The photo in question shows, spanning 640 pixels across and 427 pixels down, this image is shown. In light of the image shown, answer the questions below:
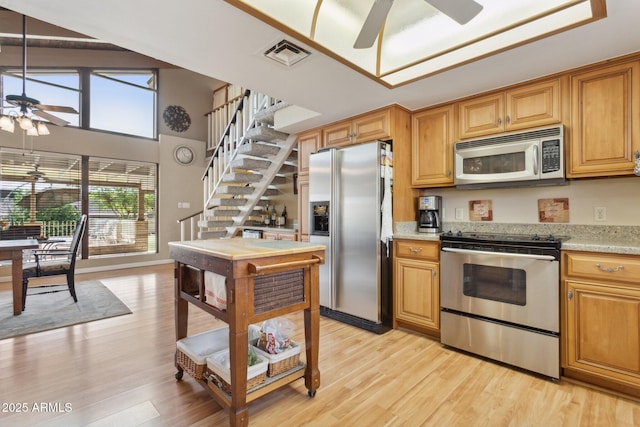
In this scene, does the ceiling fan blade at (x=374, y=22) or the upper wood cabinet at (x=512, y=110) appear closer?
the ceiling fan blade at (x=374, y=22)

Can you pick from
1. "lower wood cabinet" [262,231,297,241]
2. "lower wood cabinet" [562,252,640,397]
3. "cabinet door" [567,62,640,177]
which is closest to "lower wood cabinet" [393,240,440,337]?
"lower wood cabinet" [562,252,640,397]

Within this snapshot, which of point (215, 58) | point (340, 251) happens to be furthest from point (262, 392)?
point (215, 58)

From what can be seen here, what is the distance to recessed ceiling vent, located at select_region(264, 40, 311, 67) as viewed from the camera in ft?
6.57

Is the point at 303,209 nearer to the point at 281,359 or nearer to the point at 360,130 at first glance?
the point at 360,130

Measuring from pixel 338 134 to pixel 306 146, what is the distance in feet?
1.99

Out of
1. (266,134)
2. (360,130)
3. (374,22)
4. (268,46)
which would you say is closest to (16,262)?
(266,134)

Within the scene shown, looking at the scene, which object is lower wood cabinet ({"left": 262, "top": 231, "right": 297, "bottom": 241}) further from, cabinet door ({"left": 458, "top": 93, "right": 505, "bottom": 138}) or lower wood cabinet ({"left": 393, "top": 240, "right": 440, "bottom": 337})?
cabinet door ({"left": 458, "top": 93, "right": 505, "bottom": 138})

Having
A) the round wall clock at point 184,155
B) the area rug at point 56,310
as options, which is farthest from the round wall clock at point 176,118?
the area rug at point 56,310

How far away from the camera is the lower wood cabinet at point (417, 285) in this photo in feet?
9.04

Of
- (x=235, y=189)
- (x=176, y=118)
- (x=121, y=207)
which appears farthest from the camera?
(x=176, y=118)

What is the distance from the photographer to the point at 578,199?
2520 millimetres

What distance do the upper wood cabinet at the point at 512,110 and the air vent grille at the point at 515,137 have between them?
71 millimetres

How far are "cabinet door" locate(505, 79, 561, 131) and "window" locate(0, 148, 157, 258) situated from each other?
6080 millimetres

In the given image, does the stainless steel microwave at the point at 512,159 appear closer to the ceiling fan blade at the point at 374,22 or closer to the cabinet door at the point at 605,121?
the cabinet door at the point at 605,121
